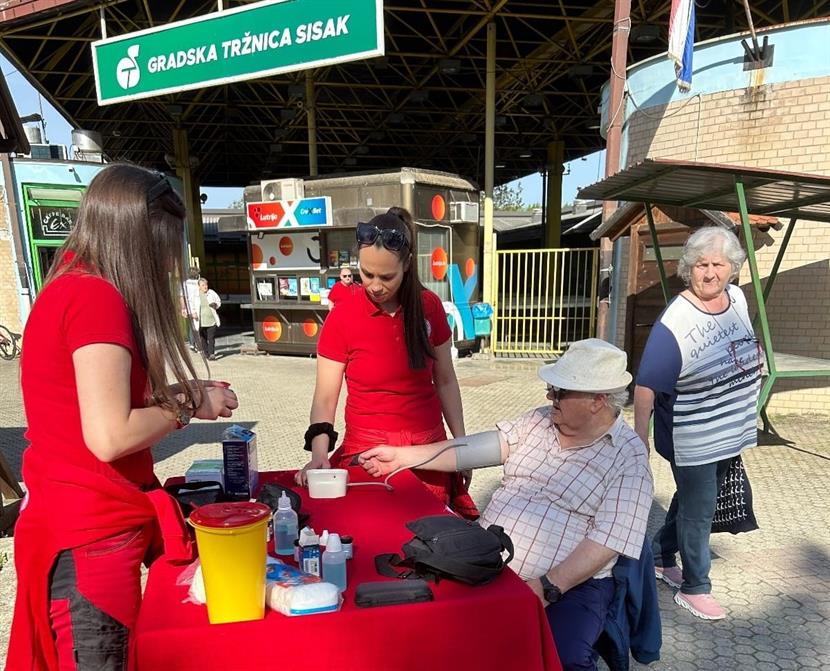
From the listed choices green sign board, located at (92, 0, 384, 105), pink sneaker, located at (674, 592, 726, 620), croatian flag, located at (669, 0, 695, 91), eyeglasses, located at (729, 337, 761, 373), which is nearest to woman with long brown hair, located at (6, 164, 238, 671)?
eyeglasses, located at (729, 337, 761, 373)

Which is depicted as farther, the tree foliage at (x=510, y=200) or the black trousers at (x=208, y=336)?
the tree foliage at (x=510, y=200)

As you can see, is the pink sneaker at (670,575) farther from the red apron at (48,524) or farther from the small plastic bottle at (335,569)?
the red apron at (48,524)

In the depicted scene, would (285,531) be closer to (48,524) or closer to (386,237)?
(48,524)

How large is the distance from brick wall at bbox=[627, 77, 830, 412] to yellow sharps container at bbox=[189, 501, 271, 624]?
6.07 m

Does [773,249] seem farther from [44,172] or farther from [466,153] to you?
[466,153]

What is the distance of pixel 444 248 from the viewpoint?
9.81m

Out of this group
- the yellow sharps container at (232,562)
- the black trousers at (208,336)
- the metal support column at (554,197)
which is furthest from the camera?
the metal support column at (554,197)

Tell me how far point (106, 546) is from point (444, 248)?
8.86 m

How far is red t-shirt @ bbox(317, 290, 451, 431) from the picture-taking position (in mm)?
2197

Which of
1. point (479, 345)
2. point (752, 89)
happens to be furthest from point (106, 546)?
point (479, 345)

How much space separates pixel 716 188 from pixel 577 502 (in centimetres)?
350

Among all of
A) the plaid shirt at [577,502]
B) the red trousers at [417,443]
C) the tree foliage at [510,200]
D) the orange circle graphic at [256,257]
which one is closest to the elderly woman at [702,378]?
the plaid shirt at [577,502]

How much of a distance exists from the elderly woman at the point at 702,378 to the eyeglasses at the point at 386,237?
4.04 feet

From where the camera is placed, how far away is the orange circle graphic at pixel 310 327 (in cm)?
1030
